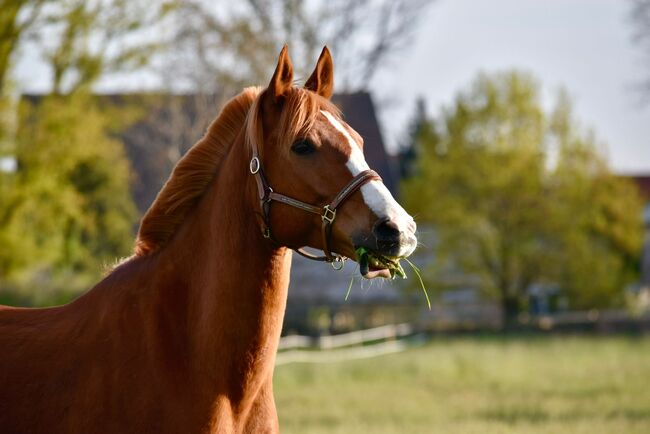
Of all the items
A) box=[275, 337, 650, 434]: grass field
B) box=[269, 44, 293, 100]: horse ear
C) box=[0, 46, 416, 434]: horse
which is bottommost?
box=[275, 337, 650, 434]: grass field

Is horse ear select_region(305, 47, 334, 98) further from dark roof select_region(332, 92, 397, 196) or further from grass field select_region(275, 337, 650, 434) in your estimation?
dark roof select_region(332, 92, 397, 196)

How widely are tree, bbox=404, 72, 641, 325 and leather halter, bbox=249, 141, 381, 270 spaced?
26.2m

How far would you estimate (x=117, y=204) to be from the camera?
96.7ft

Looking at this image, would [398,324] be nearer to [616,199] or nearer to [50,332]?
[616,199]

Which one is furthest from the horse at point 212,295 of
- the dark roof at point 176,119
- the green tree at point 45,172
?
the green tree at point 45,172

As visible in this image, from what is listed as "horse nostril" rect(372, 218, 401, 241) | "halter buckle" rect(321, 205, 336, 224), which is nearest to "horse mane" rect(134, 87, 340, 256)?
"halter buckle" rect(321, 205, 336, 224)

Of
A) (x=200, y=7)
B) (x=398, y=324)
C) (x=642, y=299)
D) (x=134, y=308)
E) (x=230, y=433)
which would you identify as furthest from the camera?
(x=642, y=299)

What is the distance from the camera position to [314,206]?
3.52m

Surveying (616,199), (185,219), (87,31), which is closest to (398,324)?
(616,199)

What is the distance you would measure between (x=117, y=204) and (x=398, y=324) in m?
10.1

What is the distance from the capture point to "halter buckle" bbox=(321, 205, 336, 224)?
3438 millimetres

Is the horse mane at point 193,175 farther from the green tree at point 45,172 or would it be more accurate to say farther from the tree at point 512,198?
the tree at point 512,198

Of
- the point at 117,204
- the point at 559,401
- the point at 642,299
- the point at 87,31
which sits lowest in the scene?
the point at 642,299

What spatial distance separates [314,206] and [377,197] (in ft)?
1.03
